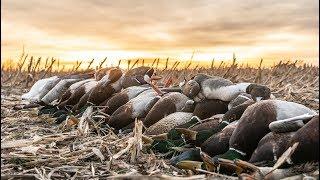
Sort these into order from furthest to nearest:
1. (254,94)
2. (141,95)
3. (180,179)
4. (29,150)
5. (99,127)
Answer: (141,95) < (99,127) < (254,94) < (29,150) < (180,179)

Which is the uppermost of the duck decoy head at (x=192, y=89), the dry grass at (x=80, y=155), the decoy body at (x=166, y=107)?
the duck decoy head at (x=192, y=89)

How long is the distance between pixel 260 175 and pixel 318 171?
0.34m

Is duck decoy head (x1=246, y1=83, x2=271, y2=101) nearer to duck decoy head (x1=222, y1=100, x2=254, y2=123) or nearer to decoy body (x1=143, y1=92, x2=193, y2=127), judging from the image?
duck decoy head (x1=222, y1=100, x2=254, y2=123)

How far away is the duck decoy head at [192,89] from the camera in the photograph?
5008mm

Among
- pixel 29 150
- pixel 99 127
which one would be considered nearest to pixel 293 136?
pixel 29 150

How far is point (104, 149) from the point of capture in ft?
14.3

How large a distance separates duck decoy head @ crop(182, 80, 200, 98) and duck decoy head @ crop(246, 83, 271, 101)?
0.54m

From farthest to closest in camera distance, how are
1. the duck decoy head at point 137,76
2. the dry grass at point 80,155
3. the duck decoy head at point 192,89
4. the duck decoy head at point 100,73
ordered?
1. the duck decoy head at point 100,73
2. the duck decoy head at point 137,76
3. the duck decoy head at point 192,89
4. the dry grass at point 80,155

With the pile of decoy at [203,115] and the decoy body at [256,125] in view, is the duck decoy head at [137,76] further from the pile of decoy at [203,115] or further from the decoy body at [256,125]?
the decoy body at [256,125]

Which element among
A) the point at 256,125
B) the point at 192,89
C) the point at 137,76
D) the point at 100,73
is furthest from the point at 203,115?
the point at 100,73

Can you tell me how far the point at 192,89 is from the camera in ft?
16.5

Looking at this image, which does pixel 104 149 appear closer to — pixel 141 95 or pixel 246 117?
pixel 246 117

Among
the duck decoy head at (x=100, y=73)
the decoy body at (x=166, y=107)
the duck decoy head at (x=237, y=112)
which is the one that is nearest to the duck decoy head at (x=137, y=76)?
the duck decoy head at (x=100, y=73)

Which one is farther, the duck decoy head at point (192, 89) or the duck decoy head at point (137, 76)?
the duck decoy head at point (137, 76)
